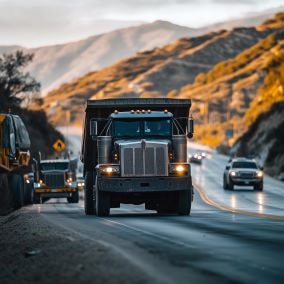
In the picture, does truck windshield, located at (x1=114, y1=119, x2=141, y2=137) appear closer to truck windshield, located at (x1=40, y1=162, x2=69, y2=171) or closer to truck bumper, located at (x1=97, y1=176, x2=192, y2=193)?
truck bumper, located at (x1=97, y1=176, x2=192, y2=193)

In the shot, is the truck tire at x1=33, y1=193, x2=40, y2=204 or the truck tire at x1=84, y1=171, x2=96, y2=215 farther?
the truck tire at x1=33, y1=193, x2=40, y2=204

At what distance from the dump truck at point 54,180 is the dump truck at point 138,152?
92.6 feet

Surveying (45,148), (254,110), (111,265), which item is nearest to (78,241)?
(111,265)

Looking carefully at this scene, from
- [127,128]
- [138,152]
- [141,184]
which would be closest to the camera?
[138,152]

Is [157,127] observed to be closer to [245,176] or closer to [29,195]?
[29,195]

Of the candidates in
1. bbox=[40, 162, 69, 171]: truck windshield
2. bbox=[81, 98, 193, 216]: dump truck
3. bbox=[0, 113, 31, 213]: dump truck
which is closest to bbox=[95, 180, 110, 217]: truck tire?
bbox=[81, 98, 193, 216]: dump truck

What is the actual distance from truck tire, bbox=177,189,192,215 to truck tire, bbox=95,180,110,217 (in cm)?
211

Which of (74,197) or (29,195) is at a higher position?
(29,195)

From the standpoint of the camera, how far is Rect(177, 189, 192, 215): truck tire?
29.8 metres

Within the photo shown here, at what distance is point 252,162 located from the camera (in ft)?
223

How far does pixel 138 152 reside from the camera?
29062 millimetres

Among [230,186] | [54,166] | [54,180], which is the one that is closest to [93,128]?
[54,180]

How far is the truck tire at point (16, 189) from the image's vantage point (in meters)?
46.8

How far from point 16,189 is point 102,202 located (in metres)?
18.4
